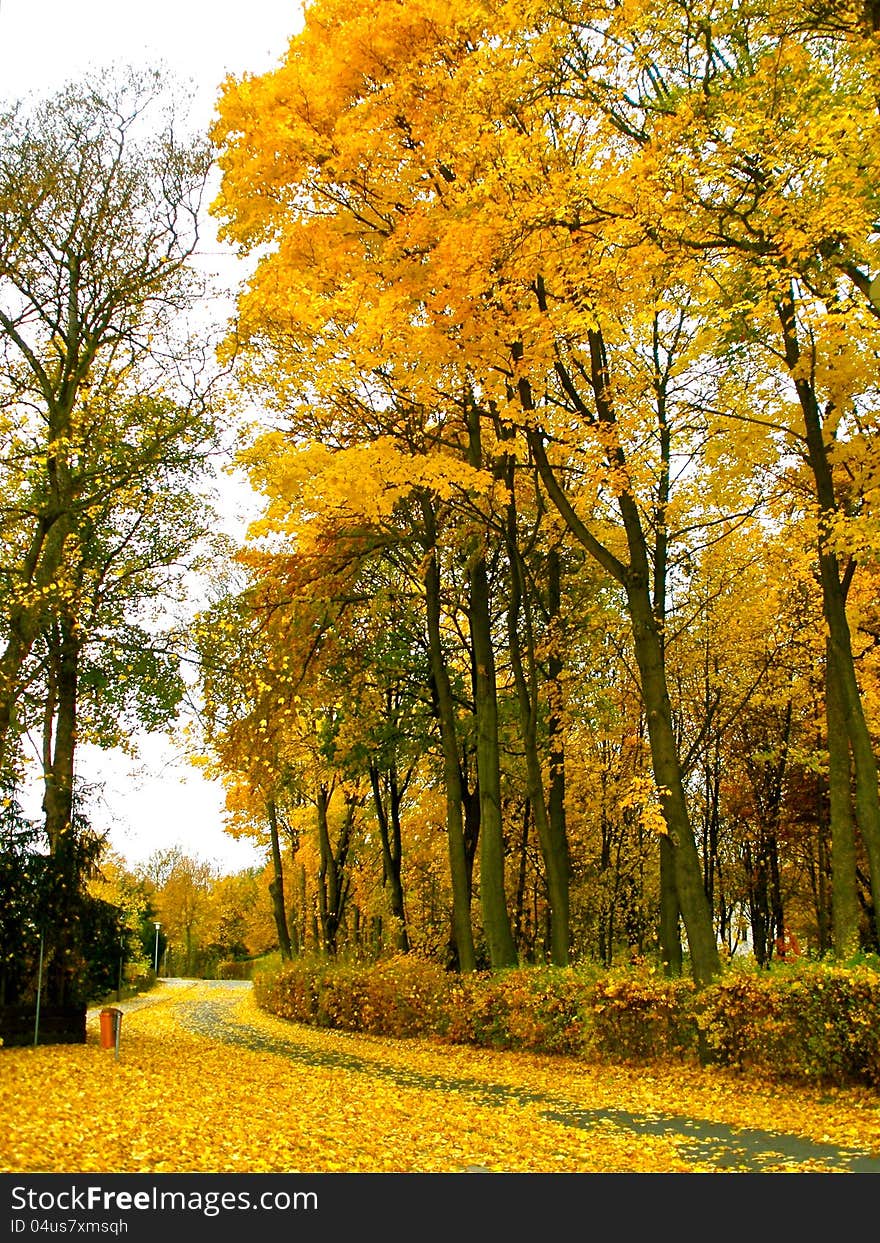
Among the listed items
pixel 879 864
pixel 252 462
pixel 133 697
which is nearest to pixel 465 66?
pixel 252 462

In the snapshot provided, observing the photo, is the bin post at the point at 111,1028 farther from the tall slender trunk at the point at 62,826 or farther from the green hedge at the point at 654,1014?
the green hedge at the point at 654,1014

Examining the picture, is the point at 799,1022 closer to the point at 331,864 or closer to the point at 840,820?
the point at 840,820

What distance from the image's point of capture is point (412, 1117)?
7.61m

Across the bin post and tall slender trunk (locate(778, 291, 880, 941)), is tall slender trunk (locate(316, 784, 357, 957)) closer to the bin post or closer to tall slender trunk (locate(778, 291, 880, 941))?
the bin post

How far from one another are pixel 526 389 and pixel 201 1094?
28.5ft

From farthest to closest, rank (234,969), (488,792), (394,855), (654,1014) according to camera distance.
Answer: (234,969) < (394,855) < (488,792) < (654,1014)

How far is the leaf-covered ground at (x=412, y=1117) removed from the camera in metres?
5.85

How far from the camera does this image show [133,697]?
16.6 metres

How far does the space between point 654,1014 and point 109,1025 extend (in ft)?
21.8

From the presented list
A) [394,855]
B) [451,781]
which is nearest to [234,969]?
[394,855]

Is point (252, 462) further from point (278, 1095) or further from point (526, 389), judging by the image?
point (278, 1095)

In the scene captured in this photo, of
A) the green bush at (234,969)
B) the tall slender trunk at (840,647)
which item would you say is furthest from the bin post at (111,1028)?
the green bush at (234,969)

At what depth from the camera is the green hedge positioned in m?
8.55

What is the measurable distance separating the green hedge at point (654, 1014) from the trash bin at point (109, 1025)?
4698 millimetres
